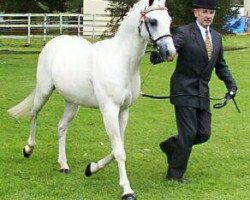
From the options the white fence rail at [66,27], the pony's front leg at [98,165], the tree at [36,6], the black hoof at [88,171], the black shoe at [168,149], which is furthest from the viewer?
the tree at [36,6]

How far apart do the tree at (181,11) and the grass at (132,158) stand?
12.2 metres

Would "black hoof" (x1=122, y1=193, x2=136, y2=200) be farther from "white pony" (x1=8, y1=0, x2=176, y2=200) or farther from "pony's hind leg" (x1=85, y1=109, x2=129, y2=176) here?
"pony's hind leg" (x1=85, y1=109, x2=129, y2=176)

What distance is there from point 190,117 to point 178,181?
0.70m

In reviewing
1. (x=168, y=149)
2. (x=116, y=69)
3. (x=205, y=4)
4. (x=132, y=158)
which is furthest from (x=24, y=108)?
(x=205, y=4)

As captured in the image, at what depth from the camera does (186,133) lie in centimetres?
653

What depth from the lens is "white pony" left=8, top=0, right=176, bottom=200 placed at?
593 cm

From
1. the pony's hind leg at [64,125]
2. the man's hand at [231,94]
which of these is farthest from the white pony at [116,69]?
the man's hand at [231,94]

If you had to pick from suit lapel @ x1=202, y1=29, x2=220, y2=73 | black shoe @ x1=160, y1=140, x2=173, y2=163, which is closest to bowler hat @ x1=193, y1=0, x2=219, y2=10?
suit lapel @ x1=202, y1=29, x2=220, y2=73

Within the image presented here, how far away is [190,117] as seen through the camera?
6.54 m

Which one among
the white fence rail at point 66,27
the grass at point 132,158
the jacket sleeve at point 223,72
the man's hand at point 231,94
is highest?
the jacket sleeve at point 223,72

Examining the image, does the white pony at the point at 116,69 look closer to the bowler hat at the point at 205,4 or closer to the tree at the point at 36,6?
the bowler hat at the point at 205,4

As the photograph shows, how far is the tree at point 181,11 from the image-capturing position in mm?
24766

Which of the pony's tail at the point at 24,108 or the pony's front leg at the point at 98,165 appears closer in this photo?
the pony's front leg at the point at 98,165

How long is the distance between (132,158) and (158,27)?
2.42 meters
